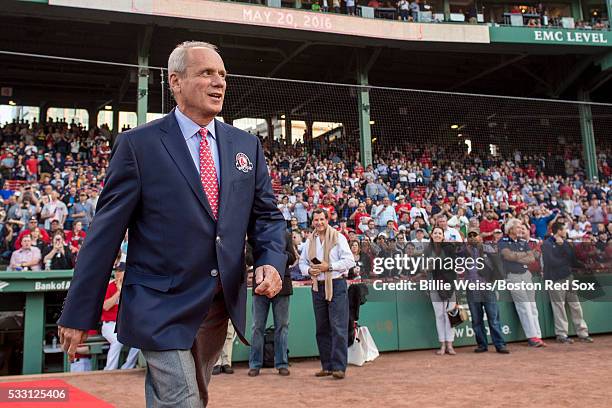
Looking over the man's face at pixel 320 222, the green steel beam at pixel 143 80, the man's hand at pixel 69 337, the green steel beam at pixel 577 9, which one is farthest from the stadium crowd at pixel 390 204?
the green steel beam at pixel 577 9

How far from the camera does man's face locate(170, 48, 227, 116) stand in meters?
2.09

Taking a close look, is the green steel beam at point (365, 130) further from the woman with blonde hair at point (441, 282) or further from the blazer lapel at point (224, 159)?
the blazer lapel at point (224, 159)

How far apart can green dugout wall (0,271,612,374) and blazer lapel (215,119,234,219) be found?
5.79 m

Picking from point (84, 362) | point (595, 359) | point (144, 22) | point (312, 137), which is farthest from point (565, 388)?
point (144, 22)

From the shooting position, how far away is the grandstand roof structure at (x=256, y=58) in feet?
56.1

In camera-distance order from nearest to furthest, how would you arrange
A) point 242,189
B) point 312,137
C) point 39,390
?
point 242,189
point 39,390
point 312,137

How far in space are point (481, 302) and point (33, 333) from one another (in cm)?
657

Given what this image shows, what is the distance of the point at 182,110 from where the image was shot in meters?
2.18

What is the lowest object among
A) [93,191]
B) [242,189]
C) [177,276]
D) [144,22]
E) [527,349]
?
[527,349]

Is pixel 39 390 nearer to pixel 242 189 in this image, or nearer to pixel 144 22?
pixel 242 189

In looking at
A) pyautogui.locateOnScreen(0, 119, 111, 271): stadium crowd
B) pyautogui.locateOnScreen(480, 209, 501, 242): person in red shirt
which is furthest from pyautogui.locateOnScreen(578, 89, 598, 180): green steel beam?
pyautogui.locateOnScreen(0, 119, 111, 271): stadium crowd

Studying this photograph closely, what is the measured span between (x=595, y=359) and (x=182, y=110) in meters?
7.22

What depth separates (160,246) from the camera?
1.95m

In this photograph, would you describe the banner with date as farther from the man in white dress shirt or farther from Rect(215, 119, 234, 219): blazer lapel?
Rect(215, 119, 234, 219): blazer lapel
